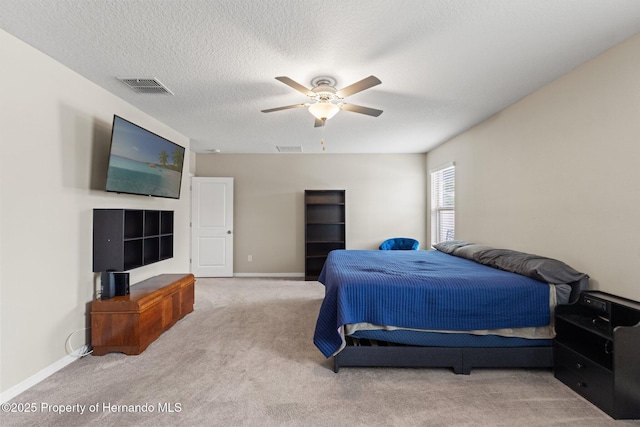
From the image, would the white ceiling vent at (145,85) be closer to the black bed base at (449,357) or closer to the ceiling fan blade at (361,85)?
the ceiling fan blade at (361,85)

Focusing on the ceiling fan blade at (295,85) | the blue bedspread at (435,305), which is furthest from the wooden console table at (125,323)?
the ceiling fan blade at (295,85)

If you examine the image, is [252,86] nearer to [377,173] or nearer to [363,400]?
[363,400]

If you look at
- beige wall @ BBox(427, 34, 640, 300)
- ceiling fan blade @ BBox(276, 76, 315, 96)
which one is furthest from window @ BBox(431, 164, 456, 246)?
ceiling fan blade @ BBox(276, 76, 315, 96)

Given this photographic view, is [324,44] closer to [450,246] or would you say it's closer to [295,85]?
[295,85]

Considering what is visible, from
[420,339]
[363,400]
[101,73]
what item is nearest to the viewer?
[363,400]

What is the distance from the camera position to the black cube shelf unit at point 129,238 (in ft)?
8.62

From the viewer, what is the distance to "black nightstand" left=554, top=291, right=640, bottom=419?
1742 millimetres

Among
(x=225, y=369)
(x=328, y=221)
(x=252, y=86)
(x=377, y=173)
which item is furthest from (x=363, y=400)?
(x=377, y=173)

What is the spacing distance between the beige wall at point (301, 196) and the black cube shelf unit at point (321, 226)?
185mm

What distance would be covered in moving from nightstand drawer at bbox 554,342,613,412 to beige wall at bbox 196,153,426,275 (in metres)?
3.72

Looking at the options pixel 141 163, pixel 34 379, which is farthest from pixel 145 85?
pixel 34 379

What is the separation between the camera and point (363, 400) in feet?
6.32

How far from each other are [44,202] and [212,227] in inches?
134

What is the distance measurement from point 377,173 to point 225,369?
450 centimetres
